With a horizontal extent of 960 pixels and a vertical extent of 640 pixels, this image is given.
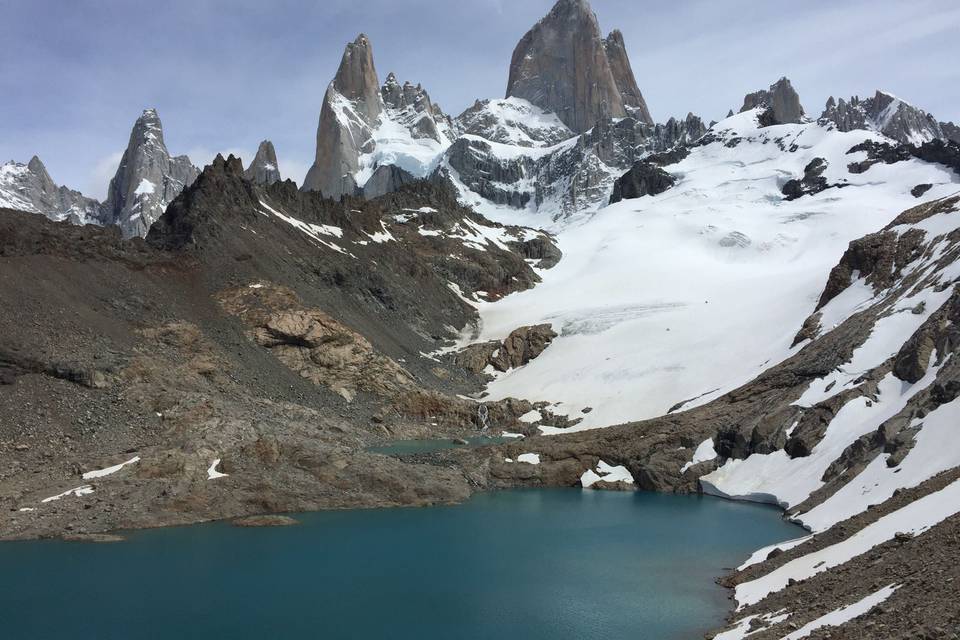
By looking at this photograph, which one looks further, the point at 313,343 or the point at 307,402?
the point at 313,343

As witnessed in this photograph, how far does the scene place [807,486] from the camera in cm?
4062

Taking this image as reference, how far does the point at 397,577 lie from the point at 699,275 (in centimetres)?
9931

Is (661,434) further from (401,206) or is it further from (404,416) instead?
(401,206)

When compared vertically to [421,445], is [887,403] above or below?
below

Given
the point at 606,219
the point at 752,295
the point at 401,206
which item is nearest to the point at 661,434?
the point at 752,295

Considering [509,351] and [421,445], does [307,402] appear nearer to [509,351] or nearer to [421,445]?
[421,445]

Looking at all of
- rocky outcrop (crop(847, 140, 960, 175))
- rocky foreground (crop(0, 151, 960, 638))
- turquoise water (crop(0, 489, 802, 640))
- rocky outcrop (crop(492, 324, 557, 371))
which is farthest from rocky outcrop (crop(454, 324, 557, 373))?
rocky outcrop (crop(847, 140, 960, 175))

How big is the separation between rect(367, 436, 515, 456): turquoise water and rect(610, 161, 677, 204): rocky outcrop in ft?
410

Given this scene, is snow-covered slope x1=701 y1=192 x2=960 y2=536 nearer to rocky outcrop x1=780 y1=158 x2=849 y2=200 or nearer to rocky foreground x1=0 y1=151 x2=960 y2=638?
rocky foreground x1=0 y1=151 x2=960 y2=638

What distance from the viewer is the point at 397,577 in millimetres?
31547

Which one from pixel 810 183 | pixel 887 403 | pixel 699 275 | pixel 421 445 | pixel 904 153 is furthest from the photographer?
pixel 810 183

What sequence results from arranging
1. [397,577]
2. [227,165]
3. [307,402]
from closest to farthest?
[397,577] < [307,402] < [227,165]

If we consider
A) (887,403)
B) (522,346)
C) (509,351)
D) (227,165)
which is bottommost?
(887,403)

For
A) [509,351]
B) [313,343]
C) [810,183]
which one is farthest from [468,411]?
[810,183]
